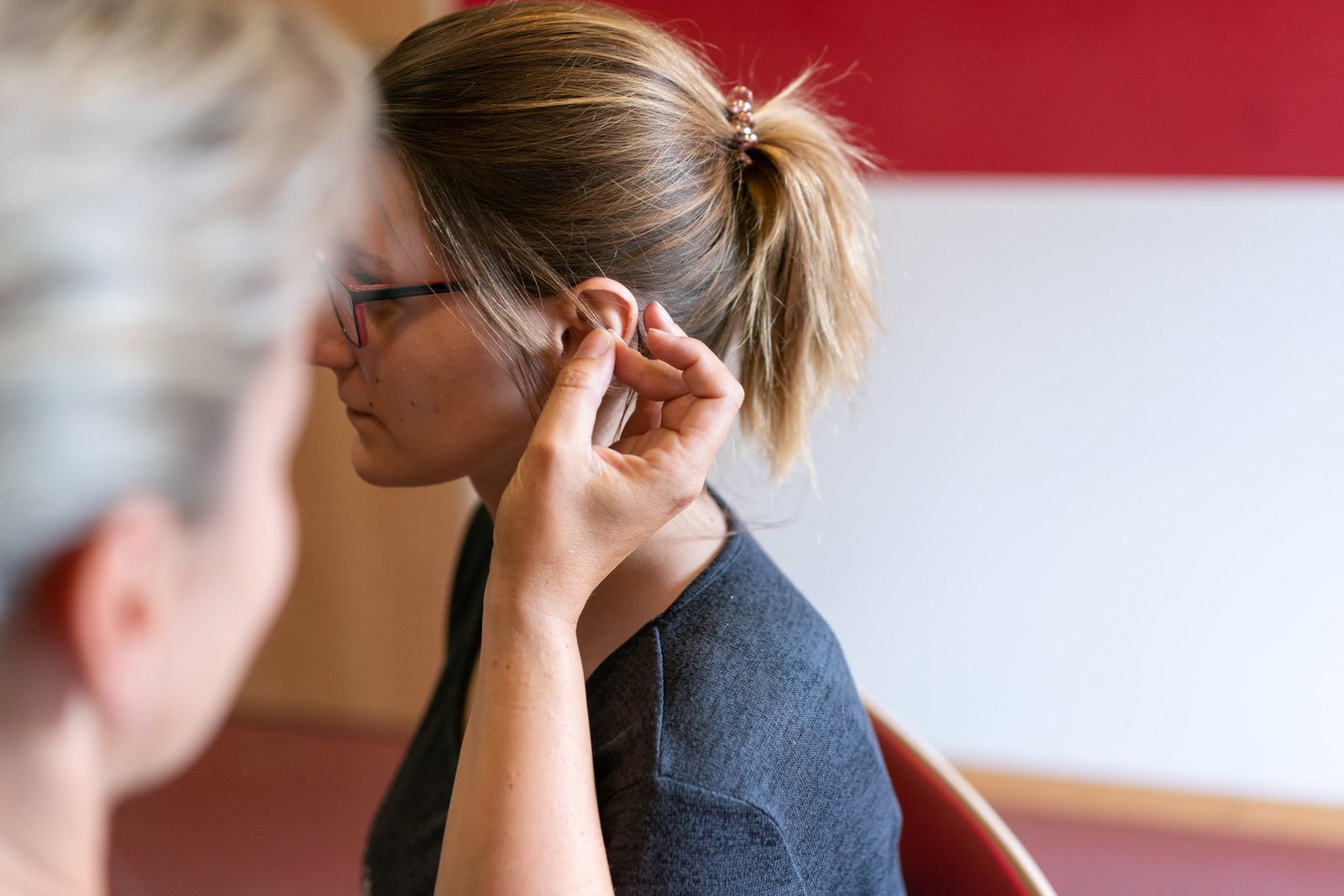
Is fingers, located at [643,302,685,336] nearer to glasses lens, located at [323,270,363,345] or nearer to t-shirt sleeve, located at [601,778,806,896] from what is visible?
glasses lens, located at [323,270,363,345]

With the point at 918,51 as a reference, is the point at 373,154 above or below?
below

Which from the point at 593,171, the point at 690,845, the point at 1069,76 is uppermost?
the point at 1069,76

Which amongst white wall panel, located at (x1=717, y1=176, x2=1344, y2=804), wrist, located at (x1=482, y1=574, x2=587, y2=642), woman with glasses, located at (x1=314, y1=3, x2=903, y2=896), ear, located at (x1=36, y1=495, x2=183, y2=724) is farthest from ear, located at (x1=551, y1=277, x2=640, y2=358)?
white wall panel, located at (x1=717, y1=176, x2=1344, y2=804)

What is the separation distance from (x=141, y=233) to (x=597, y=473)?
1.43 feet

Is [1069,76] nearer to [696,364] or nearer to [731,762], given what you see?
[696,364]

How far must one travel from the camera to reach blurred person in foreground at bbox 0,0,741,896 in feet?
1.34

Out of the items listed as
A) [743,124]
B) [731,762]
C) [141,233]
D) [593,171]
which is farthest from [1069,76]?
[141,233]

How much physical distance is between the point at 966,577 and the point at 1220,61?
1034mm

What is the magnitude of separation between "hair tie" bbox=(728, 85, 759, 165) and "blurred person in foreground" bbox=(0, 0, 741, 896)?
52 centimetres

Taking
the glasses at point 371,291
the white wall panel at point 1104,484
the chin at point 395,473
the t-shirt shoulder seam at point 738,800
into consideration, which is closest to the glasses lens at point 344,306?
the glasses at point 371,291

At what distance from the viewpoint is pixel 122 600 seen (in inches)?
18.1

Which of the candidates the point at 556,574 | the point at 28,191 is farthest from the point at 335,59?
the point at 556,574

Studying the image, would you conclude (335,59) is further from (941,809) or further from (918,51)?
(918,51)

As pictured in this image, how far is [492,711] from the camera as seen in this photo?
2.55 feet
